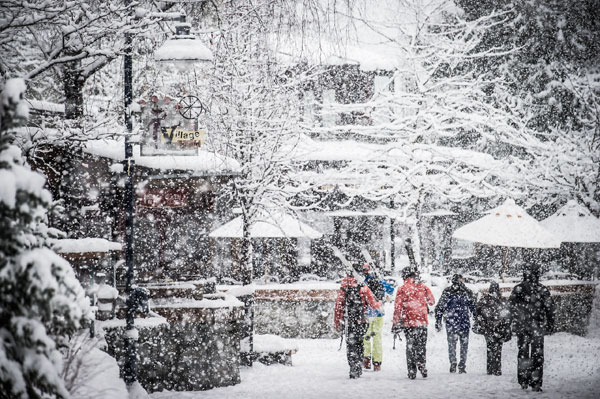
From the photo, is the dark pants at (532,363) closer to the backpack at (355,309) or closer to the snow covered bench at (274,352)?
the backpack at (355,309)

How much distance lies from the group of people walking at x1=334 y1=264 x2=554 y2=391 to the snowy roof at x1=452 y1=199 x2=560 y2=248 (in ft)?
9.03

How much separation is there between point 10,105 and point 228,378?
7913mm

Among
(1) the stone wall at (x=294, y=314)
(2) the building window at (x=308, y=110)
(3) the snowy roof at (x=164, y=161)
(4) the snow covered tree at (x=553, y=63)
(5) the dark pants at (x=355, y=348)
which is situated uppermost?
(4) the snow covered tree at (x=553, y=63)

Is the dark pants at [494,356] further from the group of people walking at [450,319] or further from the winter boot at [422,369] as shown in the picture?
the winter boot at [422,369]

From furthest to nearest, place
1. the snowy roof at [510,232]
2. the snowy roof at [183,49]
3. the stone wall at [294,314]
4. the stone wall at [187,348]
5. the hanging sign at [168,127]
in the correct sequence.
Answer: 1. the stone wall at [294,314]
2. the snowy roof at [510,232]
3. the stone wall at [187,348]
4. the hanging sign at [168,127]
5. the snowy roof at [183,49]

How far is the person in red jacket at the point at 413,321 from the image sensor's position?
33.5ft

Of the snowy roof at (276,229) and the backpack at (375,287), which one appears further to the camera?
the snowy roof at (276,229)

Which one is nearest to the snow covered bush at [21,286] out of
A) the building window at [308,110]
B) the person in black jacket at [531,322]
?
the person in black jacket at [531,322]

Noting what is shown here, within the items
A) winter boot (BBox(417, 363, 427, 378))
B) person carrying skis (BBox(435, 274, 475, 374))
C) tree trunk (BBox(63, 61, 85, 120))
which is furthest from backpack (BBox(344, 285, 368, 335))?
tree trunk (BBox(63, 61, 85, 120))

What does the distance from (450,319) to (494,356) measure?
3.49 feet

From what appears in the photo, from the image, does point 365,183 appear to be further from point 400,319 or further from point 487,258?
point 487,258

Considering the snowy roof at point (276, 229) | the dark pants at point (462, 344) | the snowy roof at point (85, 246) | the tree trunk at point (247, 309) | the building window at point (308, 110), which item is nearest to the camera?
the snowy roof at point (85, 246)

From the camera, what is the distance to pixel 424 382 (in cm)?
988

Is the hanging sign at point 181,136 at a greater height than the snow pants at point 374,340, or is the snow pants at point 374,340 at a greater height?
the hanging sign at point 181,136
